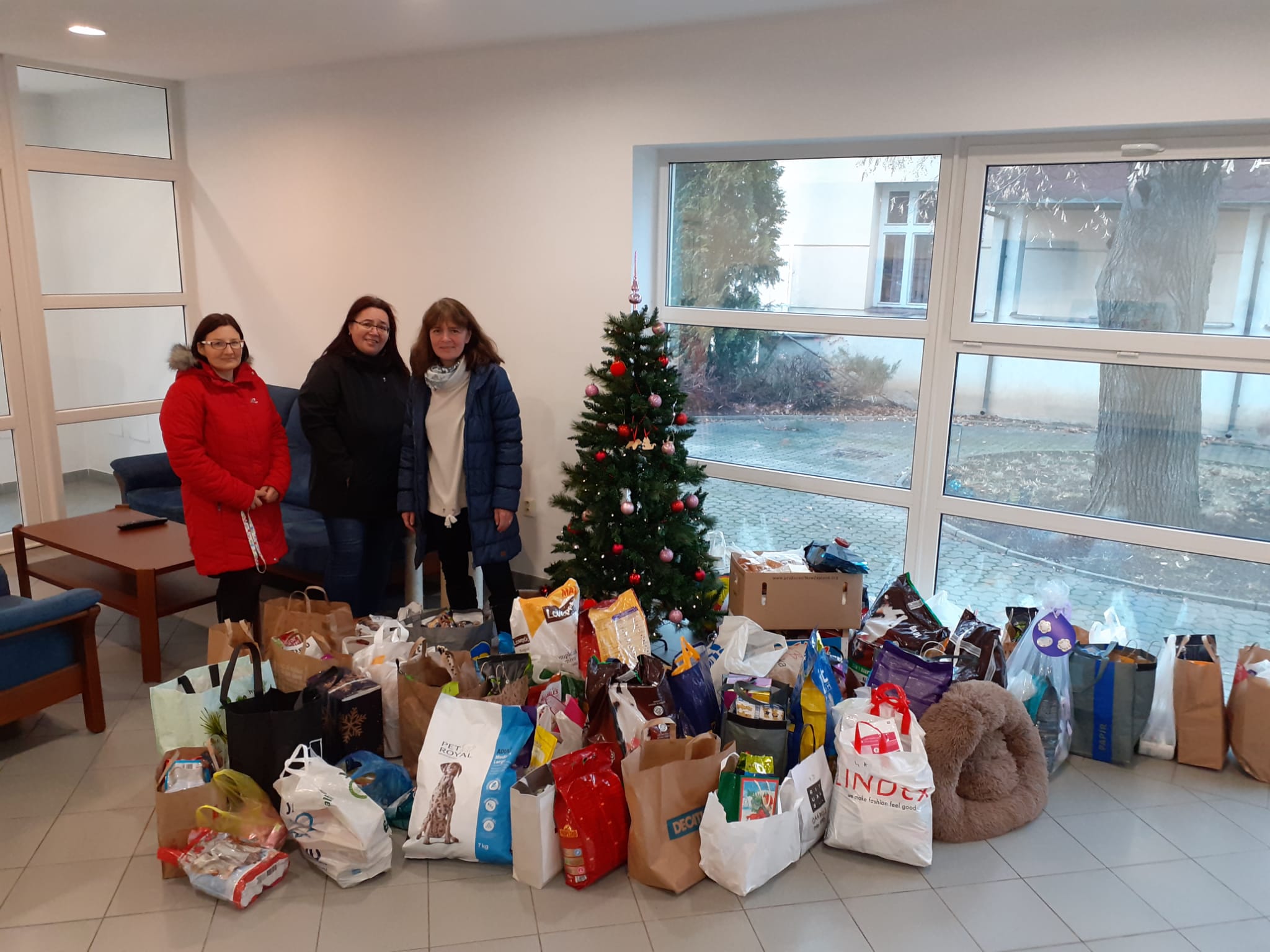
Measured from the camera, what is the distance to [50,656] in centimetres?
300

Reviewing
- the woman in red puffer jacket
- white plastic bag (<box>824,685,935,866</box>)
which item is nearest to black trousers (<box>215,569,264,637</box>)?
the woman in red puffer jacket

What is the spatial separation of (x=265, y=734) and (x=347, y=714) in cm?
29

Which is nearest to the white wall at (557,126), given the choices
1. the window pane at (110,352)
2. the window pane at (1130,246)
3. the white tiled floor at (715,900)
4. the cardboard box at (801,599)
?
the window pane at (1130,246)

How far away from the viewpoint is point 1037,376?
3.46 m

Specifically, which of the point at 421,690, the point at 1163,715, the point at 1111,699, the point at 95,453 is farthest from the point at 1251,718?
the point at 95,453

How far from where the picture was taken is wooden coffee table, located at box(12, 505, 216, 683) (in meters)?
3.48

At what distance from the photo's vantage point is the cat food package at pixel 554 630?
299 centimetres

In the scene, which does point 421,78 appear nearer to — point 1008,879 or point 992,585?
point 992,585

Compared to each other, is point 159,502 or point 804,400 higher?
point 804,400

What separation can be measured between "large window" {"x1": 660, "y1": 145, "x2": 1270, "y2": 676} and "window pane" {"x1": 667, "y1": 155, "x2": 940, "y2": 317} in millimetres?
10

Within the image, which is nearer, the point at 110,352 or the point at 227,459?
the point at 227,459

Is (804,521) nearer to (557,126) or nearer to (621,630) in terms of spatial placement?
(621,630)

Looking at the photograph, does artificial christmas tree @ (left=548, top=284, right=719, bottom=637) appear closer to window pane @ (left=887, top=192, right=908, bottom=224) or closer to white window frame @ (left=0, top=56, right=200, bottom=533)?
window pane @ (left=887, top=192, right=908, bottom=224)

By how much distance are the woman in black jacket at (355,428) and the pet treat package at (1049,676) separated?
2.33m
